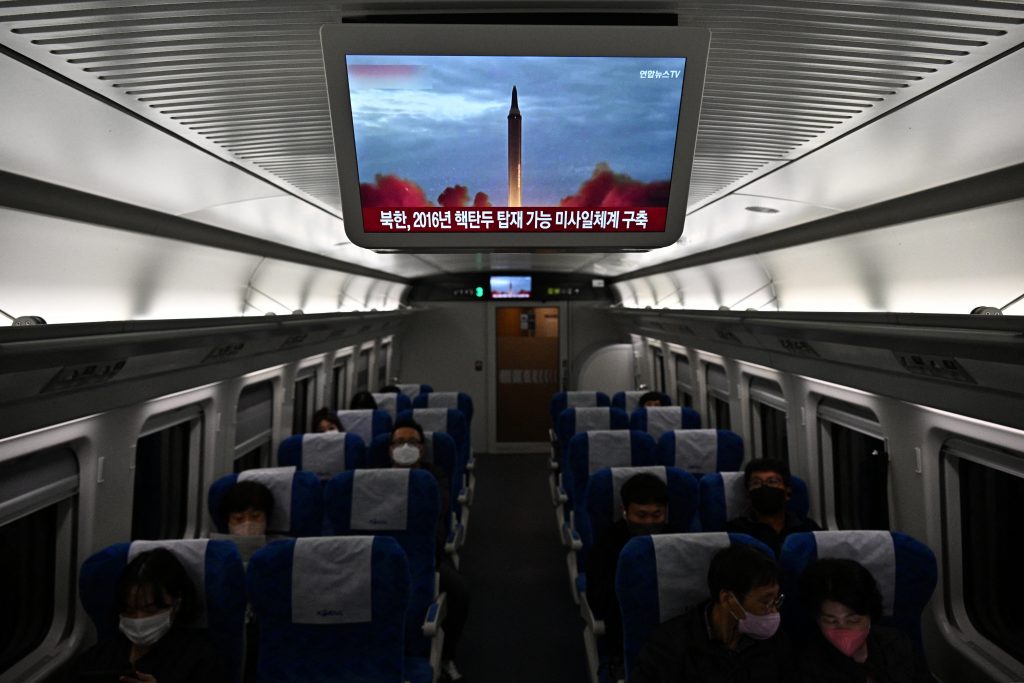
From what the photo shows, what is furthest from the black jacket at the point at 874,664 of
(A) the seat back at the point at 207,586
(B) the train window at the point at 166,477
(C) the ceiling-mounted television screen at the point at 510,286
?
(C) the ceiling-mounted television screen at the point at 510,286

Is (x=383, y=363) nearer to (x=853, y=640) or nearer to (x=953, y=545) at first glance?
(x=953, y=545)

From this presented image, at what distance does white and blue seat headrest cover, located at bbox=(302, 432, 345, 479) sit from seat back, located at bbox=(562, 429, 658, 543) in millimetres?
2209

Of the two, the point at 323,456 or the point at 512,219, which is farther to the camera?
the point at 323,456

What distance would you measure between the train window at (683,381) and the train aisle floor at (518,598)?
2793 mm

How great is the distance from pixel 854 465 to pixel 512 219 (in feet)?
14.7

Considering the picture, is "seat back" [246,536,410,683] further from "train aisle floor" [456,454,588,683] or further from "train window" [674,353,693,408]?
"train window" [674,353,693,408]

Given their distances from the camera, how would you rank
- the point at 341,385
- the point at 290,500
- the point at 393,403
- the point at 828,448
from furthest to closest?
the point at 341,385
the point at 393,403
the point at 828,448
the point at 290,500

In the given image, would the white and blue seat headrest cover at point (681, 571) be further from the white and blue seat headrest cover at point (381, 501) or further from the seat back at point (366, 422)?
the seat back at point (366, 422)

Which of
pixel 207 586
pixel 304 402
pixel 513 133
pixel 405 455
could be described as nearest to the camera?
pixel 513 133

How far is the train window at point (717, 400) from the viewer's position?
8.52m

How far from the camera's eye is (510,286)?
13391 mm

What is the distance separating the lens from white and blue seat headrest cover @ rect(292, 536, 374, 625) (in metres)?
3.24

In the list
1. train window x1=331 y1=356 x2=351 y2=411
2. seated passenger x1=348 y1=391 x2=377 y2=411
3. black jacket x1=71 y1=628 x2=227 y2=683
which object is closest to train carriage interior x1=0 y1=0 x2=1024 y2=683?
black jacket x1=71 y1=628 x2=227 y2=683

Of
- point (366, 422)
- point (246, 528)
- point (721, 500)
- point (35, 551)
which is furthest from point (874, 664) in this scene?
point (366, 422)
